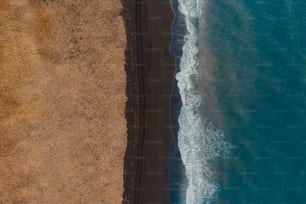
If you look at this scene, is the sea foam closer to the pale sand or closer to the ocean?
the ocean

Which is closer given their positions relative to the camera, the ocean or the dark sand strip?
the dark sand strip

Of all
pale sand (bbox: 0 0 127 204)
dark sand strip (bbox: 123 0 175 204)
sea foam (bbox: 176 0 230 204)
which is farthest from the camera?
sea foam (bbox: 176 0 230 204)

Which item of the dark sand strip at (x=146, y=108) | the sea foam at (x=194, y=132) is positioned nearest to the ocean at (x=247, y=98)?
the sea foam at (x=194, y=132)

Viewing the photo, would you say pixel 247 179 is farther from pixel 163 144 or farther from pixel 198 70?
pixel 198 70

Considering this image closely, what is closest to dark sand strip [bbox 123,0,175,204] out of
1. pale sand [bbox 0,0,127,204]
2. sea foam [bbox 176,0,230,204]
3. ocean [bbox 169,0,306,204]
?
pale sand [bbox 0,0,127,204]

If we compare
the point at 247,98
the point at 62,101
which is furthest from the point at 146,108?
the point at 247,98
